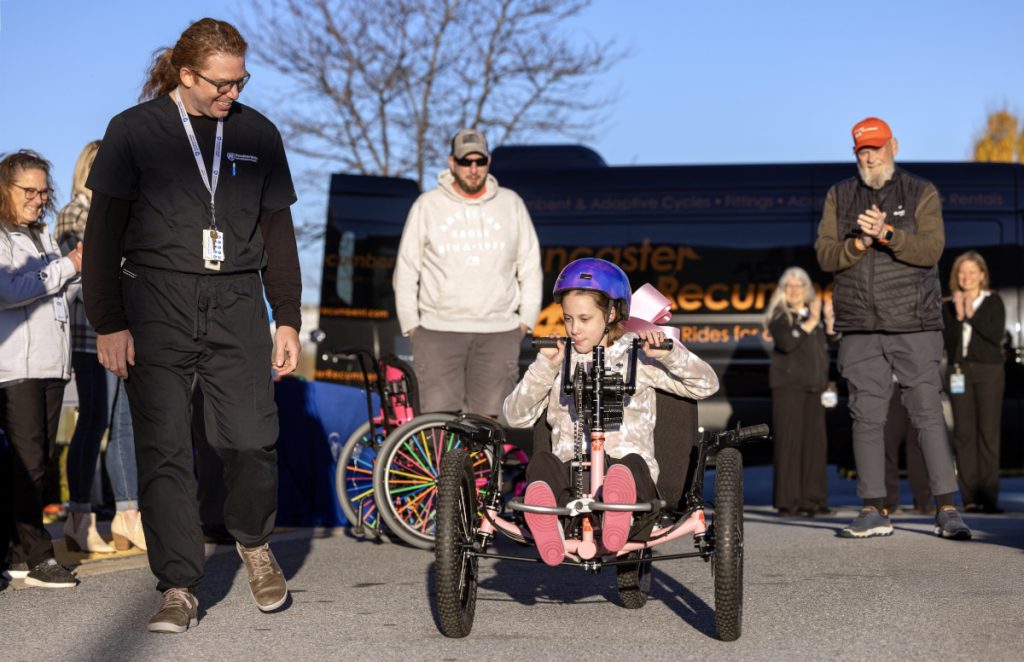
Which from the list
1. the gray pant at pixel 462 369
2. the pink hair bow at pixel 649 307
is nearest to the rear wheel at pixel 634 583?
the pink hair bow at pixel 649 307

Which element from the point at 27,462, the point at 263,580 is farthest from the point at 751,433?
the point at 27,462

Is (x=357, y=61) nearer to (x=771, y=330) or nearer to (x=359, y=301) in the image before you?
(x=359, y=301)

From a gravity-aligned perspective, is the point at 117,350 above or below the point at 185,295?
below

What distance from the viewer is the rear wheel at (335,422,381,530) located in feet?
28.2

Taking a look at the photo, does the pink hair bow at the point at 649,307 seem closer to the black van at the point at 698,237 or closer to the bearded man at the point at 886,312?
the bearded man at the point at 886,312

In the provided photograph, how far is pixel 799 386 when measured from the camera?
10.8 meters

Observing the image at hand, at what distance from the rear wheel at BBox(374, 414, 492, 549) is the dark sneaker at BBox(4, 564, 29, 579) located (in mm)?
1949

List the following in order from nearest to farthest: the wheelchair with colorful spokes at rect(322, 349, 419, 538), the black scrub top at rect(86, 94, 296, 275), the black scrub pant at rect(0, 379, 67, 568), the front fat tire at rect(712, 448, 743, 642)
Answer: the front fat tire at rect(712, 448, 743, 642)
the black scrub top at rect(86, 94, 296, 275)
the black scrub pant at rect(0, 379, 67, 568)
the wheelchair with colorful spokes at rect(322, 349, 419, 538)

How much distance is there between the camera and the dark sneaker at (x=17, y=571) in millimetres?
6637

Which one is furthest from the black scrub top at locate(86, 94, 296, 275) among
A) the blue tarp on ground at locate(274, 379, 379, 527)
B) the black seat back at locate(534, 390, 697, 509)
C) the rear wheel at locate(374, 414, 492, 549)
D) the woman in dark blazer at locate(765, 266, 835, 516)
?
the woman in dark blazer at locate(765, 266, 835, 516)

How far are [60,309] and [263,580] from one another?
80.7 inches

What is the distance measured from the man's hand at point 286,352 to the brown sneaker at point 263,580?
2.27 ft

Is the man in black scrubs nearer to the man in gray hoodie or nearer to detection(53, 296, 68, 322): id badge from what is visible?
detection(53, 296, 68, 322): id badge

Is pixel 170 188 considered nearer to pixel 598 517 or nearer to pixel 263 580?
pixel 263 580
